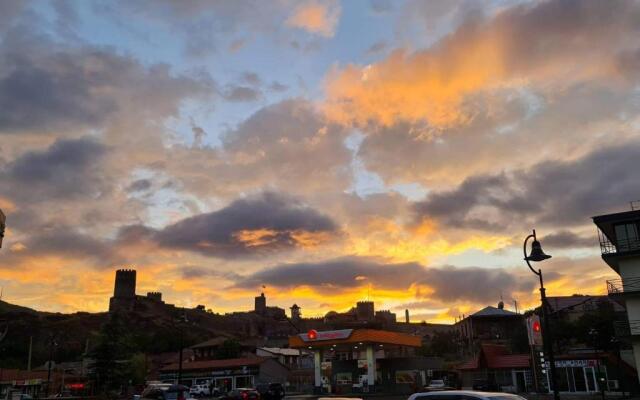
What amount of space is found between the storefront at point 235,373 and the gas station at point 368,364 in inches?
468

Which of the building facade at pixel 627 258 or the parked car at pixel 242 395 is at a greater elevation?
the building facade at pixel 627 258

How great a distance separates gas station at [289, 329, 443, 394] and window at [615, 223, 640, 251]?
27394mm

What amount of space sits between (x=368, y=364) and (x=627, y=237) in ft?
104

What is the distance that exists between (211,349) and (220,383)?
91.8ft

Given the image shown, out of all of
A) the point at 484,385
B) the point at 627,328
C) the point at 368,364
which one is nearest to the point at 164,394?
the point at 368,364

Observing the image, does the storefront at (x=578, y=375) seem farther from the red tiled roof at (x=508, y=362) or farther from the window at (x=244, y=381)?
the window at (x=244, y=381)

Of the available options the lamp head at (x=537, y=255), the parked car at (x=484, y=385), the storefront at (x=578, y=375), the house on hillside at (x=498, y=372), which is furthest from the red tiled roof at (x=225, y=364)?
the lamp head at (x=537, y=255)

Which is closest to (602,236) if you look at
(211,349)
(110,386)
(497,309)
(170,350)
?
(110,386)

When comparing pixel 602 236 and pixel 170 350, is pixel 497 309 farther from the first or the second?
pixel 602 236

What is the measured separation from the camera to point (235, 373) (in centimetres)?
7844

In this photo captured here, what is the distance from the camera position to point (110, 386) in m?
64.1

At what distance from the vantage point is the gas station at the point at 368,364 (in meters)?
61.2

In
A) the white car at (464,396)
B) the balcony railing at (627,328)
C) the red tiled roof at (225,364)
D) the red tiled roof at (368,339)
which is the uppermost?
the red tiled roof at (368,339)

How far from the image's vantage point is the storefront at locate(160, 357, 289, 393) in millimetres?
77188
